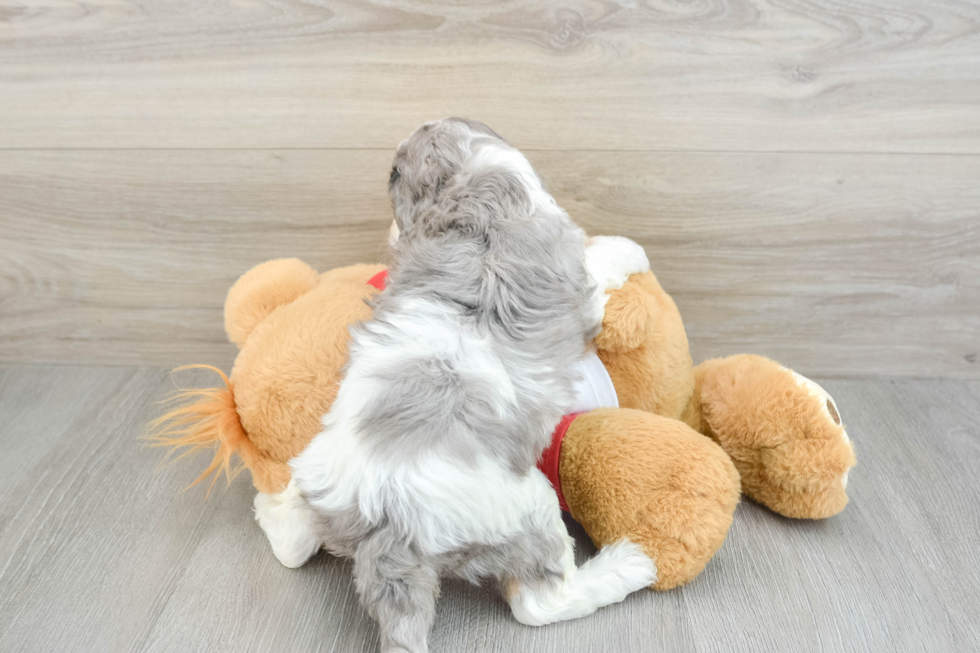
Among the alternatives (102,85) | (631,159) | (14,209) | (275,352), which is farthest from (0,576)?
(631,159)

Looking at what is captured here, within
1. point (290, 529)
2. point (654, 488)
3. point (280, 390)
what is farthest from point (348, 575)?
point (654, 488)

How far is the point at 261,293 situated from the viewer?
111 cm

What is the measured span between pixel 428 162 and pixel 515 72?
326 millimetres

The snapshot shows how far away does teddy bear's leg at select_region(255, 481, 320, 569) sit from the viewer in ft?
3.18

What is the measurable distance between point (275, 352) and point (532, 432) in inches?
16.0

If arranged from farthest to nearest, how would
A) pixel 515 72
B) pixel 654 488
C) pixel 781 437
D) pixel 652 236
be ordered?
1. pixel 652 236
2. pixel 515 72
3. pixel 781 437
4. pixel 654 488

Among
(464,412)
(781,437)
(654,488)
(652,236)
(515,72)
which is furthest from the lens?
(652,236)

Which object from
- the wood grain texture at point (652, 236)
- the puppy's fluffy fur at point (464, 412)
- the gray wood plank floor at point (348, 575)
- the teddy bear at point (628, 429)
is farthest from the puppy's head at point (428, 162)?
the gray wood plank floor at point (348, 575)

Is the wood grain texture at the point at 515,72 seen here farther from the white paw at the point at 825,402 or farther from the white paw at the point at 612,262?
the white paw at the point at 825,402

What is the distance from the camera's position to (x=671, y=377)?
3.47 ft

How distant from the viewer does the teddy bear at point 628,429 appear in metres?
0.91

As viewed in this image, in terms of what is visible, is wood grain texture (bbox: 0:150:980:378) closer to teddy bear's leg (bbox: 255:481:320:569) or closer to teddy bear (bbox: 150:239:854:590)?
teddy bear (bbox: 150:239:854:590)

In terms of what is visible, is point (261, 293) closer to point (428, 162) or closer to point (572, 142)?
point (428, 162)

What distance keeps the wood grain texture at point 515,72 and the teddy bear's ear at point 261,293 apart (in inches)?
10.4
